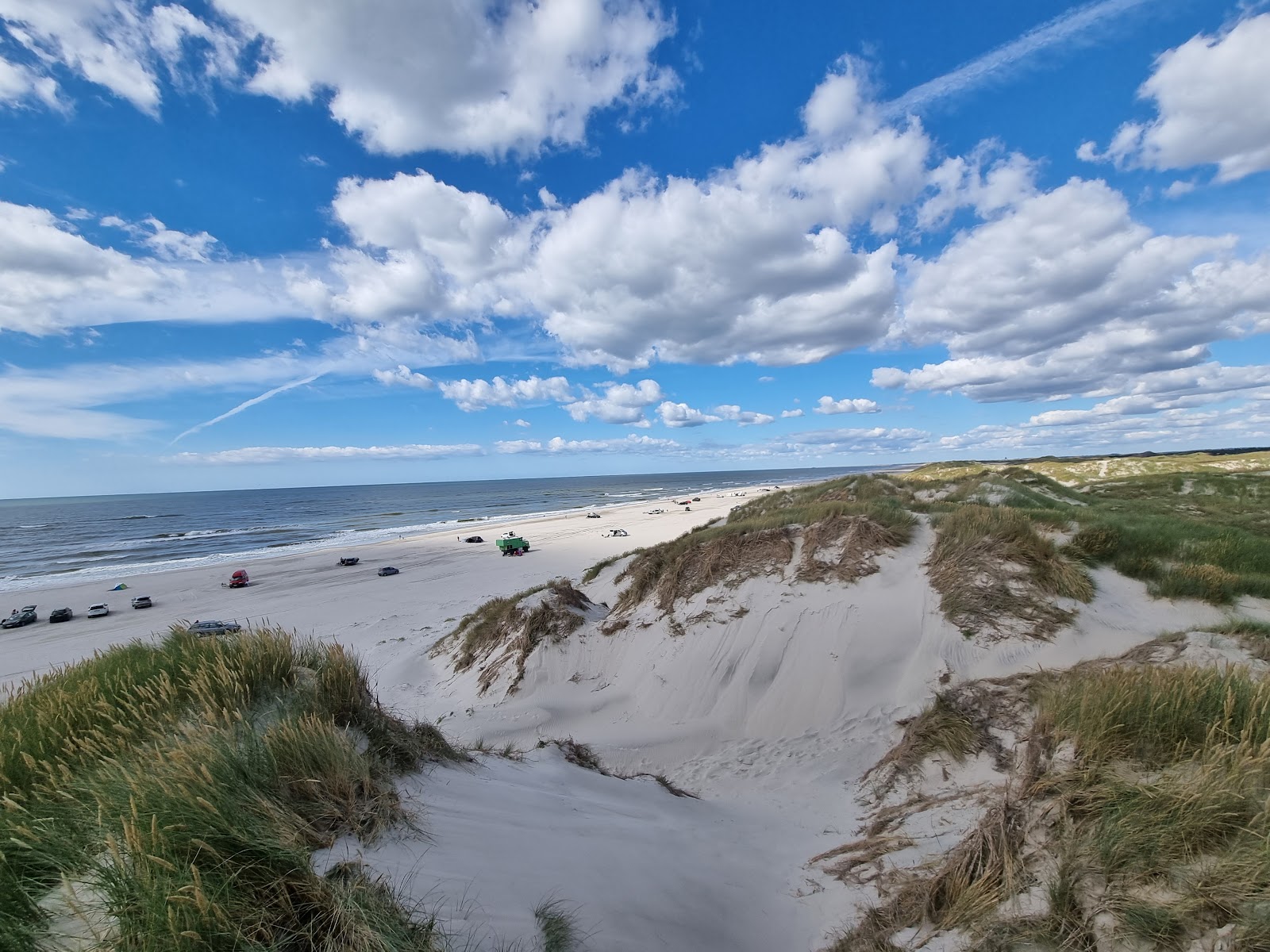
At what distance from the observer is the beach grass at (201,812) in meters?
2.25

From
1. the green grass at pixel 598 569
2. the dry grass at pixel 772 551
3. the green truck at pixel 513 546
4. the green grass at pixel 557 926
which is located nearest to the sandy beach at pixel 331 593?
the green truck at pixel 513 546

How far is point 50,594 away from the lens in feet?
112

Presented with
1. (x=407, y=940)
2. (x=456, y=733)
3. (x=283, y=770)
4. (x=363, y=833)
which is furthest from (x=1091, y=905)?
(x=456, y=733)

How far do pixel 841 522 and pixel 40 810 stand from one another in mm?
12628

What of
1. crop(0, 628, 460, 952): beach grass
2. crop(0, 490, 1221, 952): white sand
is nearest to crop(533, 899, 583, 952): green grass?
crop(0, 490, 1221, 952): white sand

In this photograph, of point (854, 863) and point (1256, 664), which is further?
point (1256, 664)

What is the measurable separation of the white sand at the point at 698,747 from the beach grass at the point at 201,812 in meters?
0.38

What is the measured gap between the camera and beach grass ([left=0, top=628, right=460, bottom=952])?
7.39 ft

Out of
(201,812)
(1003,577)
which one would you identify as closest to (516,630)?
(1003,577)

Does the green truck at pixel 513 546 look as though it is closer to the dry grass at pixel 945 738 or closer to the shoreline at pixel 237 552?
the shoreline at pixel 237 552

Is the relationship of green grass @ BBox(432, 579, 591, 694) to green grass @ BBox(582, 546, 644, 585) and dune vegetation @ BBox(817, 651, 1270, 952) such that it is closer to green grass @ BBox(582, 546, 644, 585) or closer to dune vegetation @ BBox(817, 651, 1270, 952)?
green grass @ BBox(582, 546, 644, 585)

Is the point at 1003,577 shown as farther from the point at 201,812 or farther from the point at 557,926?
the point at 201,812

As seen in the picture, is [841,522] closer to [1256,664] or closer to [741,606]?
[741,606]

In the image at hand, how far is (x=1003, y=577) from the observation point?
9539mm
